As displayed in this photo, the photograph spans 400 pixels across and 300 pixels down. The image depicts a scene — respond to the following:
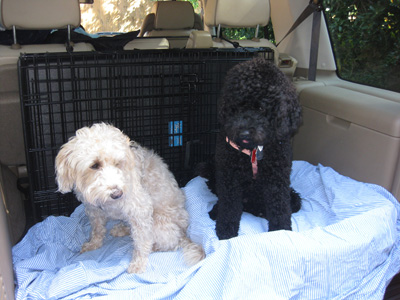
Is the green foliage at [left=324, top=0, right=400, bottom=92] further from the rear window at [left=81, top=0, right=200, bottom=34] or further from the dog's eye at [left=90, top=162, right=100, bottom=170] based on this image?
the rear window at [left=81, top=0, right=200, bottom=34]

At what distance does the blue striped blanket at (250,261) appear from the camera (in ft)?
6.66

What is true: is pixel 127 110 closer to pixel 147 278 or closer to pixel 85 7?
pixel 147 278

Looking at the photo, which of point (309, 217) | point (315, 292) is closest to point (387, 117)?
point (309, 217)

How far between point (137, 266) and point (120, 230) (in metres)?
0.52

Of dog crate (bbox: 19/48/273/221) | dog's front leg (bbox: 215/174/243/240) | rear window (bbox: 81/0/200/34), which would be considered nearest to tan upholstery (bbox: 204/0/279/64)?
dog crate (bbox: 19/48/273/221)

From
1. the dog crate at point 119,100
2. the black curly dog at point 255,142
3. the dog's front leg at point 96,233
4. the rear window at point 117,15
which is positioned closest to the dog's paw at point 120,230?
the dog's front leg at point 96,233

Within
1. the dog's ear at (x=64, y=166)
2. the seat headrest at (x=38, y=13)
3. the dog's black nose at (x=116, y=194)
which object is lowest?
the dog's black nose at (x=116, y=194)

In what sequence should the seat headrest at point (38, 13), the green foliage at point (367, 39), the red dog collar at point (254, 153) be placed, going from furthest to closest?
the green foliage at point (367, 39) → the seat headrest at point (38, 13) → the red dog collar at point (254, 153)

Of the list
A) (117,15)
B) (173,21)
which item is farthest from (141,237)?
(117,15)

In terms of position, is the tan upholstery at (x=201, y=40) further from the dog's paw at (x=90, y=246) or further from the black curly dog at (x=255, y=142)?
the dog's paw at (x=90, y=246)

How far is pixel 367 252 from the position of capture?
7.17ft

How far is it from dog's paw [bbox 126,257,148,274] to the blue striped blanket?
0.04 metres

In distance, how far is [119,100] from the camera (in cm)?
280

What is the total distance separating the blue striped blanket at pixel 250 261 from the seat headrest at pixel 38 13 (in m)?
1.43
